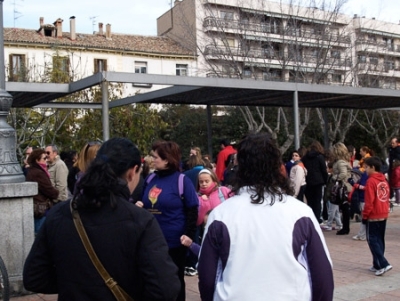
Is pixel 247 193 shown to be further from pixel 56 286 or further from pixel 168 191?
pixel 168 191

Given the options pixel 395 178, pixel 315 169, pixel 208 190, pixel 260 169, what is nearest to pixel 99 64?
pixel 395 178

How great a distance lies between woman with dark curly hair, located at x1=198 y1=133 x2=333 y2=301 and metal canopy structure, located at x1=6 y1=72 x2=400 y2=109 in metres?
5.31

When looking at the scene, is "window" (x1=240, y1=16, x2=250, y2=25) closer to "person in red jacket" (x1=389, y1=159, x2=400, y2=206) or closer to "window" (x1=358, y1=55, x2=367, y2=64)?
"window" (x1=358, y1=55, x2=367, y2=64)

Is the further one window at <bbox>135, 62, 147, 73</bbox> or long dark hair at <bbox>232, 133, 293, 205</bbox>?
window at <bbox>135, 62, 147, 73</bbox>

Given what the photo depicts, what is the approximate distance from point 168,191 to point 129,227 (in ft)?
7.41

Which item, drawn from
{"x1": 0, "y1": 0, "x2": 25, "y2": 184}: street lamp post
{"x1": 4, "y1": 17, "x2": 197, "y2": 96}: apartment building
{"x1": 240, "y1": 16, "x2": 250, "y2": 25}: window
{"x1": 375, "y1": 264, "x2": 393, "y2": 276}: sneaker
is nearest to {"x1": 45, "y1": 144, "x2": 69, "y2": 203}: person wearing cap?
{"x1": 0, "y1": 0, "x2": 25, "y2": 184}: street lamp post

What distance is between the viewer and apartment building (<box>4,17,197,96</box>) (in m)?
39.1

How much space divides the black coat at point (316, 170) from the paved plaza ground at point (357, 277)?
1.18 meters

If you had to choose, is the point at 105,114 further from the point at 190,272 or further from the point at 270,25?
the point at 270,25

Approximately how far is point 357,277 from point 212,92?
4770mm

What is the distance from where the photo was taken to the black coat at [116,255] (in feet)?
7.14

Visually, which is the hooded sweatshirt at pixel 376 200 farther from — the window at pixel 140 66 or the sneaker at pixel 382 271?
the window at pixel 140 66

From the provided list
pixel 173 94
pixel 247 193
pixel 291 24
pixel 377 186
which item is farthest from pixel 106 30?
pixel 247 193

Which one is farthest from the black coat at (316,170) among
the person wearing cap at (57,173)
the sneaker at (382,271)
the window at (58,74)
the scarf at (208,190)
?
the window at (58,74)
